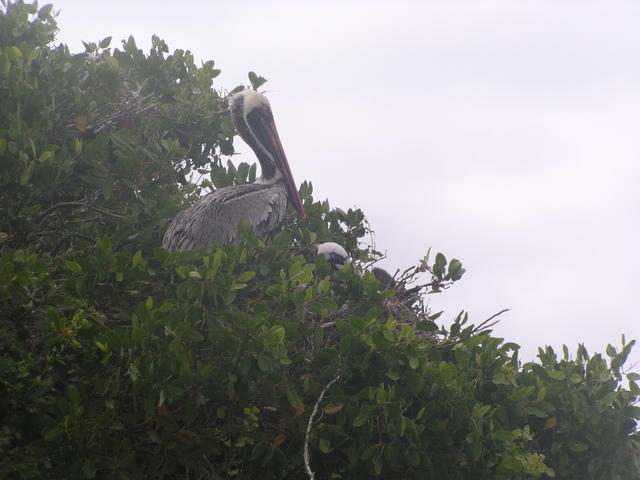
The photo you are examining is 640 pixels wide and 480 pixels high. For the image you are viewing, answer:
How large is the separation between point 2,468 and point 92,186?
328 cm

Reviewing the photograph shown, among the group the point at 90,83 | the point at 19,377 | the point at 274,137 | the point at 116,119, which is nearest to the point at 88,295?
the point at 19,377

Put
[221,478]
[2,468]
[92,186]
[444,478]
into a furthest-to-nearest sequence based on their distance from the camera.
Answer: [92,186], [444,478], [221,478], [2,468]

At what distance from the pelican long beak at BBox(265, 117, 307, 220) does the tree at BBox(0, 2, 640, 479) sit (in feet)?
5.37

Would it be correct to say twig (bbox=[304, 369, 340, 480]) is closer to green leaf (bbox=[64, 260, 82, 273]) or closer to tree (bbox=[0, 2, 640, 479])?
tree (bbox=[0, 2, 640, 479])

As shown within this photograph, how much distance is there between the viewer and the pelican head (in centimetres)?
824

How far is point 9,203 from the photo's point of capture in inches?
222

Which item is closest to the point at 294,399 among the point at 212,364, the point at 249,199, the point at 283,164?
the point at 212,364

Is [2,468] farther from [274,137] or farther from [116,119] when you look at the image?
[274,137]

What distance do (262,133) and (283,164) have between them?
0.51 metres

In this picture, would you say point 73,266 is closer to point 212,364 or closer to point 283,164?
point 212,364

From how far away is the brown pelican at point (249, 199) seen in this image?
6.90 m

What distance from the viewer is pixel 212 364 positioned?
490 centimetres

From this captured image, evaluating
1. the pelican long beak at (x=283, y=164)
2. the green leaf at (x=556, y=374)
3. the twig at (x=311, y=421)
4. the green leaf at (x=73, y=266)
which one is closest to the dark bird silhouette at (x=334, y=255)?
the pelican long beak at (x=283, y=164)

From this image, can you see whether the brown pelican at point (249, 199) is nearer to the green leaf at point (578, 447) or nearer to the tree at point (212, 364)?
the tree at point (212, 364)
